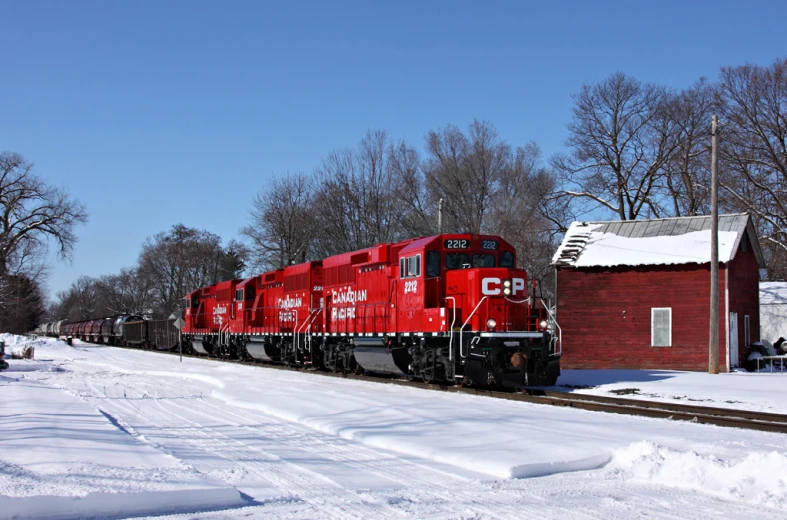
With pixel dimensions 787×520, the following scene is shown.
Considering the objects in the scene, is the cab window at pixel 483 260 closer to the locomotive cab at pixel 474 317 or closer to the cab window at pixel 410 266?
the locomotive cab at pixel 474 317

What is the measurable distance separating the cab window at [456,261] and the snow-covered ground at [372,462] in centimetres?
459

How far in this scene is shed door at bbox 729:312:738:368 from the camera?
25922 mm

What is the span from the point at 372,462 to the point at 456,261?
9987mm

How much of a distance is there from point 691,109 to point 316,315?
34525mm

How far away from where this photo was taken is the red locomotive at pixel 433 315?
16.3 meters

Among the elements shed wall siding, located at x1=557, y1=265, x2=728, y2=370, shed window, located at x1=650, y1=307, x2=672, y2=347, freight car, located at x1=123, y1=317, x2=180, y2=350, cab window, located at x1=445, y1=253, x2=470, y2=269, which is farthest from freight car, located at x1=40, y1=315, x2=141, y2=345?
cab window, located at x1=445, y1=253, x2=470, y2=269

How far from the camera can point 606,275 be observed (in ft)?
89.5

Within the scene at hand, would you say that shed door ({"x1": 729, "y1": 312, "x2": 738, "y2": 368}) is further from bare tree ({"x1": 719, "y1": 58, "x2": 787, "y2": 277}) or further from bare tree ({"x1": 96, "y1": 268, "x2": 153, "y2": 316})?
bare tree ({"x1": 96, "y1": 268, "x2": 153, "y2": 316})

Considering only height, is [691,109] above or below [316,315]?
above

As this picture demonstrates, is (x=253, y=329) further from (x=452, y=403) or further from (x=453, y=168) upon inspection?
(x=453, y=168)

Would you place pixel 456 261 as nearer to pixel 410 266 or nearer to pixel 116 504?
pixel 410 266

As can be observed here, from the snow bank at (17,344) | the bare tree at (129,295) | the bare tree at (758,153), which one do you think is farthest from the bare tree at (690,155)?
the bare tree at (129,295)

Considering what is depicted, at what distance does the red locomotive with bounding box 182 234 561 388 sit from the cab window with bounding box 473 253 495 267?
2 cm

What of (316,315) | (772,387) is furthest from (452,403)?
(316,315)
